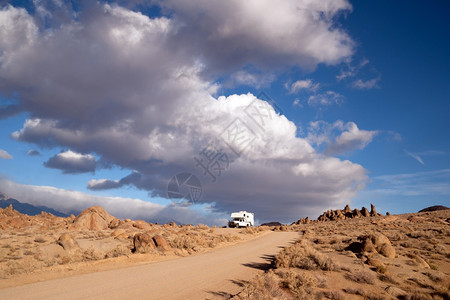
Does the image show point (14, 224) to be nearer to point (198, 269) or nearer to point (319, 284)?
point (198, 269)

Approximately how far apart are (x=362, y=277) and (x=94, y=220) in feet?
125

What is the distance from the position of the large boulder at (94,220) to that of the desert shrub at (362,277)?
35.9 metres

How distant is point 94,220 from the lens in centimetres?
3984

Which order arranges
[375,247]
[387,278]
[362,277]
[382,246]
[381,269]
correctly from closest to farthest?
1. [362,277]
2. [387,278]
3. [381,269]
4. [382,246]
5. [375,247]

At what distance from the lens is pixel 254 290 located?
938cm

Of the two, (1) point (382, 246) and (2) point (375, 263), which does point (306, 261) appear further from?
(1) point (382, 246)

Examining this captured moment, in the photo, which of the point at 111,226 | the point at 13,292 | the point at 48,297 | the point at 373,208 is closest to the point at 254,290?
the point at 48,297

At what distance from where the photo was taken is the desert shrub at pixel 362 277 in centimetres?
1122

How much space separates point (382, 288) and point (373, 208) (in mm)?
86002

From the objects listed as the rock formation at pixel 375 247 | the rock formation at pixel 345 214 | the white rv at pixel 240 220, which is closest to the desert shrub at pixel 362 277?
the rock formation at pixel 375 247

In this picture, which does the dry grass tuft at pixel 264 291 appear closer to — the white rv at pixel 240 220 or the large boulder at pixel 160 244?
the large boulder at pixel 160 244

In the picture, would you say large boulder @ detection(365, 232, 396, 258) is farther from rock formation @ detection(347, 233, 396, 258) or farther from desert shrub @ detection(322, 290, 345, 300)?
desert shrub @ detection(322, 290, 345, 300)

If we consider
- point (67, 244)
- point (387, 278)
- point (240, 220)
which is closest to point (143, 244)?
point (67, 244)

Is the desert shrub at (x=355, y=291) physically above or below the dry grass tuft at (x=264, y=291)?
above
